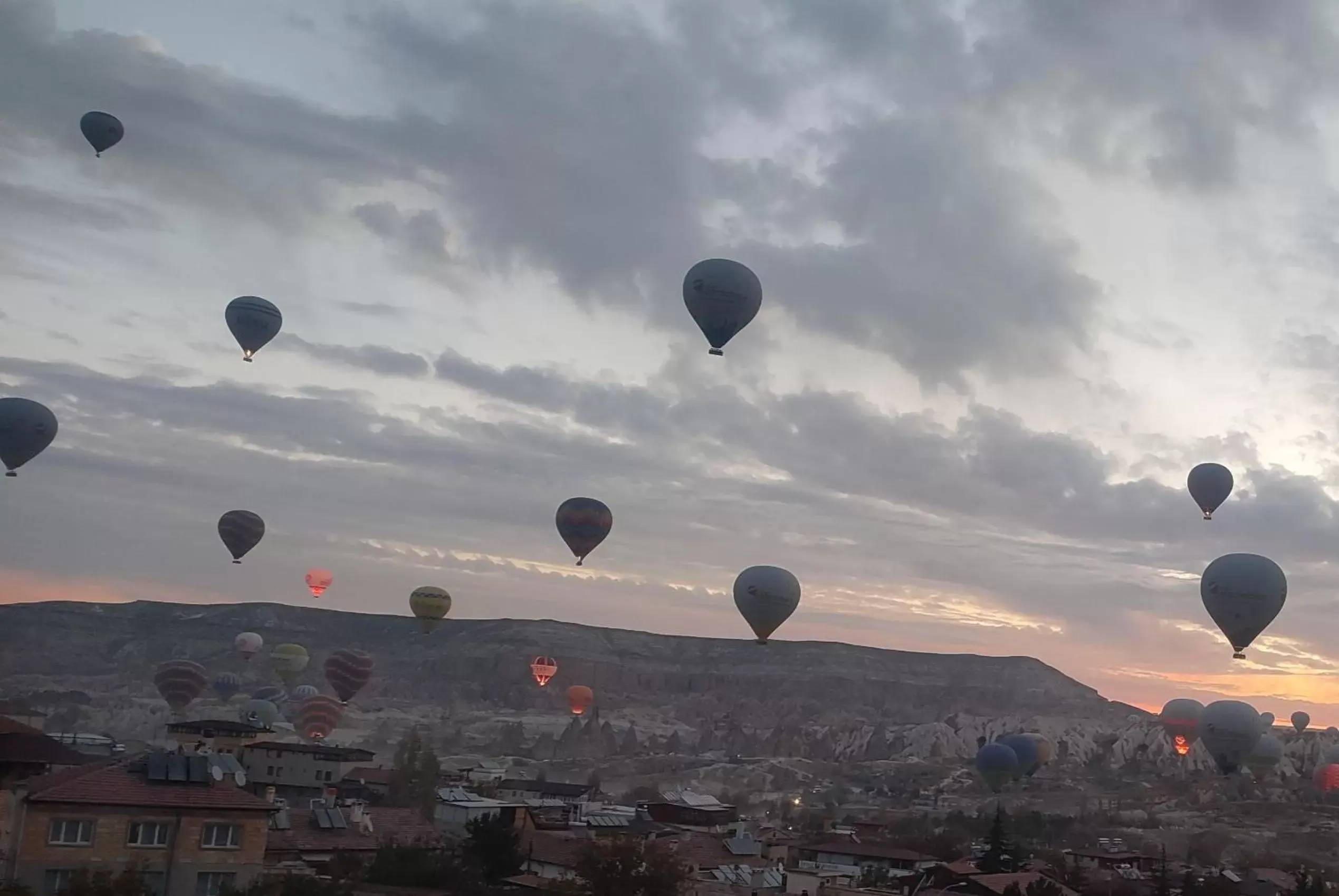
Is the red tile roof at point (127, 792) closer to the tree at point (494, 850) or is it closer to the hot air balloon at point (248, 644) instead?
the tree at point (494, 850)

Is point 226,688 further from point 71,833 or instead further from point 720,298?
point 71,833

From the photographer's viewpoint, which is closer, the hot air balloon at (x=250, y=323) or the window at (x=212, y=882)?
the window at (x=212, y=882)

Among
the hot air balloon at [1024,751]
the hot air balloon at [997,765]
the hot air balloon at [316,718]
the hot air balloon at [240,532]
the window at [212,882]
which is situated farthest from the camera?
the hot air balloon at [316,718]

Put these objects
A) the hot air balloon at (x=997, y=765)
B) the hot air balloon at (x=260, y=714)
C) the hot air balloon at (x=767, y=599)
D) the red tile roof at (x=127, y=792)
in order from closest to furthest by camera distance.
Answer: the red tile roof at (x=127, y=792)
the hot air balloon at (x=767, y=599)
the hot air balloon at (x=997, y=765)
the hot air balloon at (x=260, y=714)

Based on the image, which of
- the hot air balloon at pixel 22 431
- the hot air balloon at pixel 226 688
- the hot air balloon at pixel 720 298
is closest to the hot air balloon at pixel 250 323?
the hot air balloon at pixel 22 431

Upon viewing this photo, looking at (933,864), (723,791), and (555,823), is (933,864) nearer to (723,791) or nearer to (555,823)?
(555,823)

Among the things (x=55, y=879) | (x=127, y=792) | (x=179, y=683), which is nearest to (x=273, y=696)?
(x=179, y=683)
